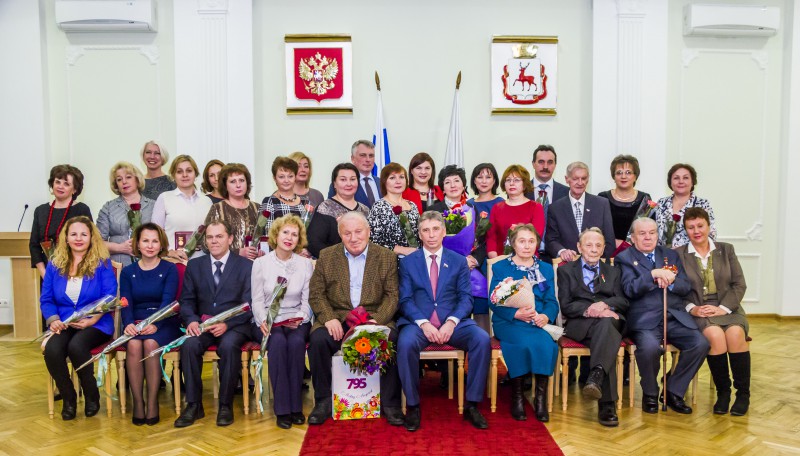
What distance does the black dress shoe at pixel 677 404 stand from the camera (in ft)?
13.5

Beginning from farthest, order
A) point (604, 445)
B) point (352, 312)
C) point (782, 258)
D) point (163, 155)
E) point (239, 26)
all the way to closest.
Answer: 1. point (782, 258)
2. point (239, 26)
3. point (163, 155)
4. point (352, 312)
5. point (604, 445)

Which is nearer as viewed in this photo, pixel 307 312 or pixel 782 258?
pixel 307 312

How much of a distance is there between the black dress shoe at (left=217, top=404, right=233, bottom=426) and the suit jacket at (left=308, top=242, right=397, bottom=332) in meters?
0.76

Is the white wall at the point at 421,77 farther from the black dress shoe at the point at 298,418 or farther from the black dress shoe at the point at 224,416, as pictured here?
the black dress shoe at the point at 298,418

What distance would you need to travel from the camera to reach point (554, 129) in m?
7.25

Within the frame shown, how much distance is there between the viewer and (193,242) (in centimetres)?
457

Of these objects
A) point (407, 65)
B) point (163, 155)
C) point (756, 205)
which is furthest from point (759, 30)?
point (163, 155)

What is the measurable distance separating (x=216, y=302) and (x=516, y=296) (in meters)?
2.00

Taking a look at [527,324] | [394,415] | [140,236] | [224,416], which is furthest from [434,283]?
[140,236]

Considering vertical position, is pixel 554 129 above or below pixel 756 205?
above

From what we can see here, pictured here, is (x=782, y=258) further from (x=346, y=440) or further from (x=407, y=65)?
(x=346, y=440)

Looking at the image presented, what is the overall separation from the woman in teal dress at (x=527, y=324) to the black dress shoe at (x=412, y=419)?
2.13 feet

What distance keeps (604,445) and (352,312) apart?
170 cm

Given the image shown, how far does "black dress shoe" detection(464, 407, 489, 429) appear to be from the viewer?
12.5 feet
